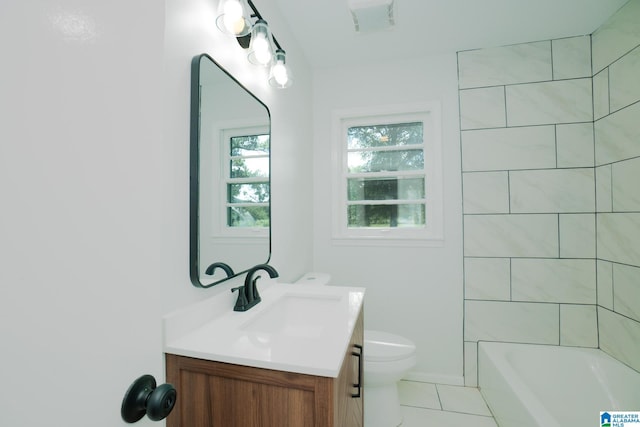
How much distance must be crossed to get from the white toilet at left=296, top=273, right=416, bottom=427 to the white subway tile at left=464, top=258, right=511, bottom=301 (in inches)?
29.5

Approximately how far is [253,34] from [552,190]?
7.36 ft

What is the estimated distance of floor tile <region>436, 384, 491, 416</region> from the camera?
6.19ft

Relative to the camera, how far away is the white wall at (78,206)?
0.30m

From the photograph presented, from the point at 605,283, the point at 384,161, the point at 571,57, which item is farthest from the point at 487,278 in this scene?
the point at 571,57

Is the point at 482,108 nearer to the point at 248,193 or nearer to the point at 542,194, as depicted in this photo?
the point at 542,194

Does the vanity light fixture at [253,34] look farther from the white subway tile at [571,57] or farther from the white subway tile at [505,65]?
the white subway tile at [571,57]

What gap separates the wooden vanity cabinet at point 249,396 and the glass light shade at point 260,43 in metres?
1.25

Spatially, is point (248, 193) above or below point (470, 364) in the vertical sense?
above

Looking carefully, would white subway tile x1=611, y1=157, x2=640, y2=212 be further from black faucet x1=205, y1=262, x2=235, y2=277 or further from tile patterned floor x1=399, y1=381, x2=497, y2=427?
black faucet x1=205, y1=262, x2=235, y2=277

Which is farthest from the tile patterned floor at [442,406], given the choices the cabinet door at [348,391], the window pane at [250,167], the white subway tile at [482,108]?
the white subway tile at [482,108]

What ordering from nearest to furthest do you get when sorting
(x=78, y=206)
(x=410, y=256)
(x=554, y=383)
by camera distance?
(x=78, y=206) < (x=554, y=383) < (x=410, y=256)

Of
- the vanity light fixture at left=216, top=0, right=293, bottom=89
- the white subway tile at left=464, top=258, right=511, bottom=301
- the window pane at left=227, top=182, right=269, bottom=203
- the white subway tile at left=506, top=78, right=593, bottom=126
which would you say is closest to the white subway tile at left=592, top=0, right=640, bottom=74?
the white subway tile at left=506, top=78, right=593, bottom=126

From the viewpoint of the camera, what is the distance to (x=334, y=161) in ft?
8.01

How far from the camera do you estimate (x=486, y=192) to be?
215 cm
